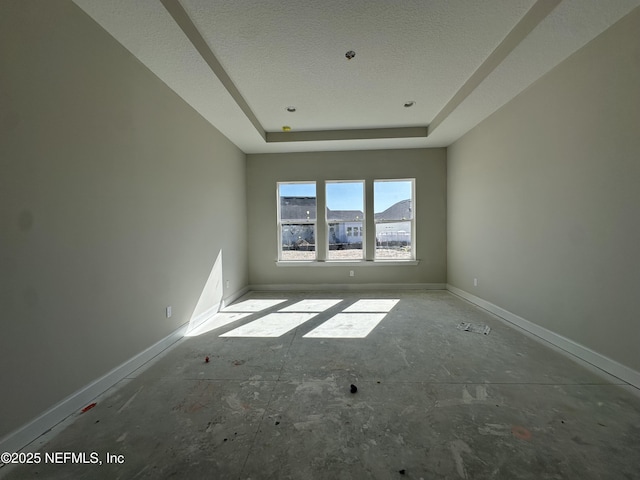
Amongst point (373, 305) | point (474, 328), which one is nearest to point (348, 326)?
point (373, 305)

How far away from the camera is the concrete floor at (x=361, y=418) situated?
1209mm

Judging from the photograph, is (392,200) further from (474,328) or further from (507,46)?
(507,46)

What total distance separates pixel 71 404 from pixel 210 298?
5.98ft

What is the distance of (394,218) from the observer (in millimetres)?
4777

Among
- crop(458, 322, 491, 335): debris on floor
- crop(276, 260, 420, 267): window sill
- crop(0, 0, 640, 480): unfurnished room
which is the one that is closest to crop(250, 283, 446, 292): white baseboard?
crop(276, 260, 420, 267): window sill

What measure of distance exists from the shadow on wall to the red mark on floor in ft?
10.1

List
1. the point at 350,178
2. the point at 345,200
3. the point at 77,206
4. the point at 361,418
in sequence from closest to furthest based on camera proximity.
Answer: the point at 361,418 → the point at 77,206 → the point at 350,178 → the point at 345,200

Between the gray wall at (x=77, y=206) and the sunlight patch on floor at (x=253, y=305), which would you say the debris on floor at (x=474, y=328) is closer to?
the sunlight patch on floor at (x=253, y=305)

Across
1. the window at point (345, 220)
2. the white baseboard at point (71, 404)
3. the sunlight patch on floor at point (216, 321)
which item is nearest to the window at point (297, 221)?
the window at point (345, 220)

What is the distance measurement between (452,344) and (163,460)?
8.24 ft

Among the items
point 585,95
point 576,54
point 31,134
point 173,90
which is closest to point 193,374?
point 31,134

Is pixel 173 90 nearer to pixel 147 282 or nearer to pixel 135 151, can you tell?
pixel 135 151

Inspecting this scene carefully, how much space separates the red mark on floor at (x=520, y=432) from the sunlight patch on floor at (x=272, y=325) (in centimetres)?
210

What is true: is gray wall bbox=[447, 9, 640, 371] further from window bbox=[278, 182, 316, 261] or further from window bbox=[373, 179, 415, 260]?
window bbox=[278, 182, 316, 261]
